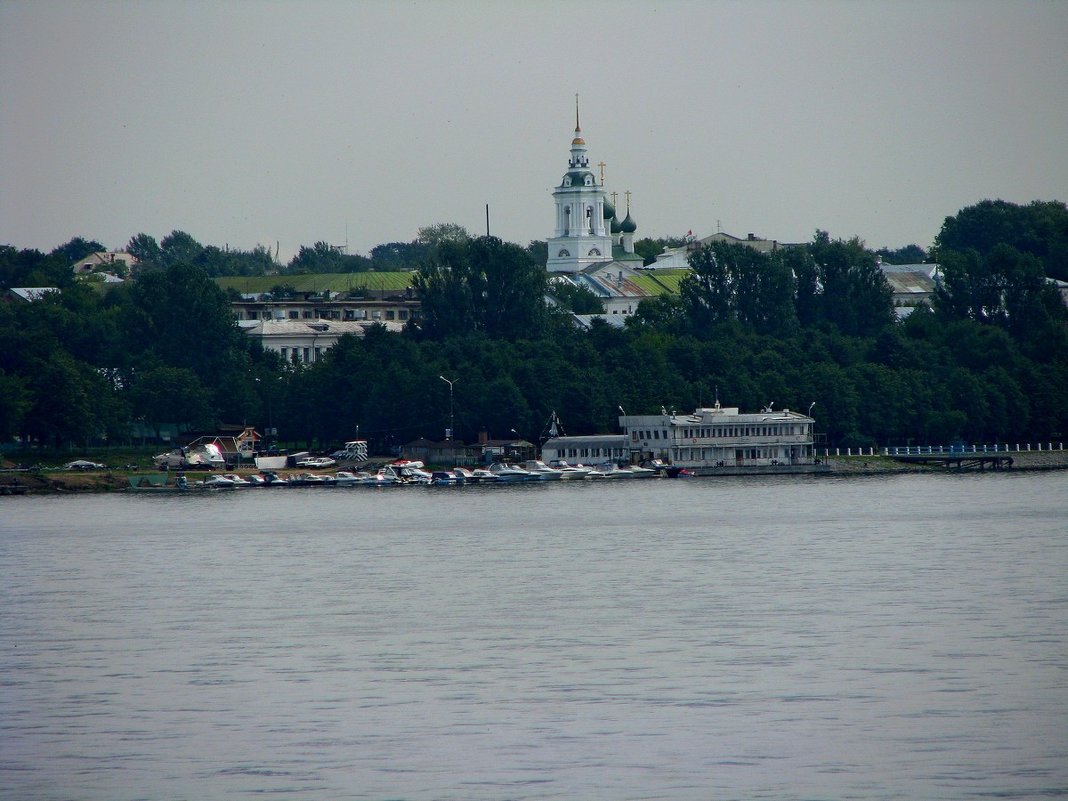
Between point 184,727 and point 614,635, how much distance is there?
30.2ft

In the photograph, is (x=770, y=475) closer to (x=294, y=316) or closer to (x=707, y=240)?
(x=294, y=316)

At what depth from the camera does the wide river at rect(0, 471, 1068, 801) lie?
22484mm

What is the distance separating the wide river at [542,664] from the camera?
2248 cm

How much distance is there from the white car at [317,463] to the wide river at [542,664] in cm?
3150

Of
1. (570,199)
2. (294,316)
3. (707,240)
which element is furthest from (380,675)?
(707,240)

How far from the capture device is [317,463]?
87.4m

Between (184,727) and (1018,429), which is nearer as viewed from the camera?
(184,727)

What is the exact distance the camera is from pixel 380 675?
28.8 meters

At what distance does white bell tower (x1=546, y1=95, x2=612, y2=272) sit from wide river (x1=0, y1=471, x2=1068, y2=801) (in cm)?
9132

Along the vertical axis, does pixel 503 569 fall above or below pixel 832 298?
below

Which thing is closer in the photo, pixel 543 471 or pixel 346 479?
pixel 346 479

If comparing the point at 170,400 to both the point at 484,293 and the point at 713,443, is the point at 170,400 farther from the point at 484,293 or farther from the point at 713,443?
the point at 713,443

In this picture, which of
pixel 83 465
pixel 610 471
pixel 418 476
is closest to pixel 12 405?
pixel 83 465

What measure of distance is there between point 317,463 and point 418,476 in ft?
19.7
